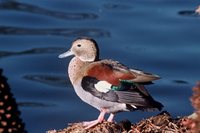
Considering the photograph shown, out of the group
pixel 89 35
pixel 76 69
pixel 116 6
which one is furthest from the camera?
pixel 116 6

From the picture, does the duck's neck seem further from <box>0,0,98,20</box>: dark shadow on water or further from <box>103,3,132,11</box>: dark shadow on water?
<box>103,3,132,11</box>: dark shadow on water

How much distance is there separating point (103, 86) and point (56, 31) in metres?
4.88

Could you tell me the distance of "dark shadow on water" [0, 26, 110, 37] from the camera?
860 centimetres

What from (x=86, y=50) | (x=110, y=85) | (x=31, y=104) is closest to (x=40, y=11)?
(x=31, y=104)

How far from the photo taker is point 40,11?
30.9 feet

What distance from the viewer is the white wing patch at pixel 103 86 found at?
402 cm

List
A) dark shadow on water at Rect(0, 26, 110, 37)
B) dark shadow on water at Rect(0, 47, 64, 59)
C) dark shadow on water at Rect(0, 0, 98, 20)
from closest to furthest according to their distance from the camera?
dark shadow on water at Rect(0, 47, 64, 59) → dark shadow on water at Rect(0, 26, 110, 37) → dark shadow on water at Rect(0, 0, 98, 20)

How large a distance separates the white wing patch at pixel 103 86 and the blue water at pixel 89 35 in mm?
2647

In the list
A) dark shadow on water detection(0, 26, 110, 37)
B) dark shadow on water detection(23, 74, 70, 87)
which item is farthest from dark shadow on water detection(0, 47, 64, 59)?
dark shadow on water detection(23, 74, 70, 87)

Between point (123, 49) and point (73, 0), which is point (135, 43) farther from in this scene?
point (73, 0)

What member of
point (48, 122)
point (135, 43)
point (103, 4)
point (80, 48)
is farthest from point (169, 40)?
point (80, 48)

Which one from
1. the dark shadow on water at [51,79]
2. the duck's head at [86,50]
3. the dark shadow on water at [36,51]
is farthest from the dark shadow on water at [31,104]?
the duck's head at [86,50]

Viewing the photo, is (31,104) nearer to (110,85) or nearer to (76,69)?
(76,69)

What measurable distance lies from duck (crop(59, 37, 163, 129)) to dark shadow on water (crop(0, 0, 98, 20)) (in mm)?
5016
